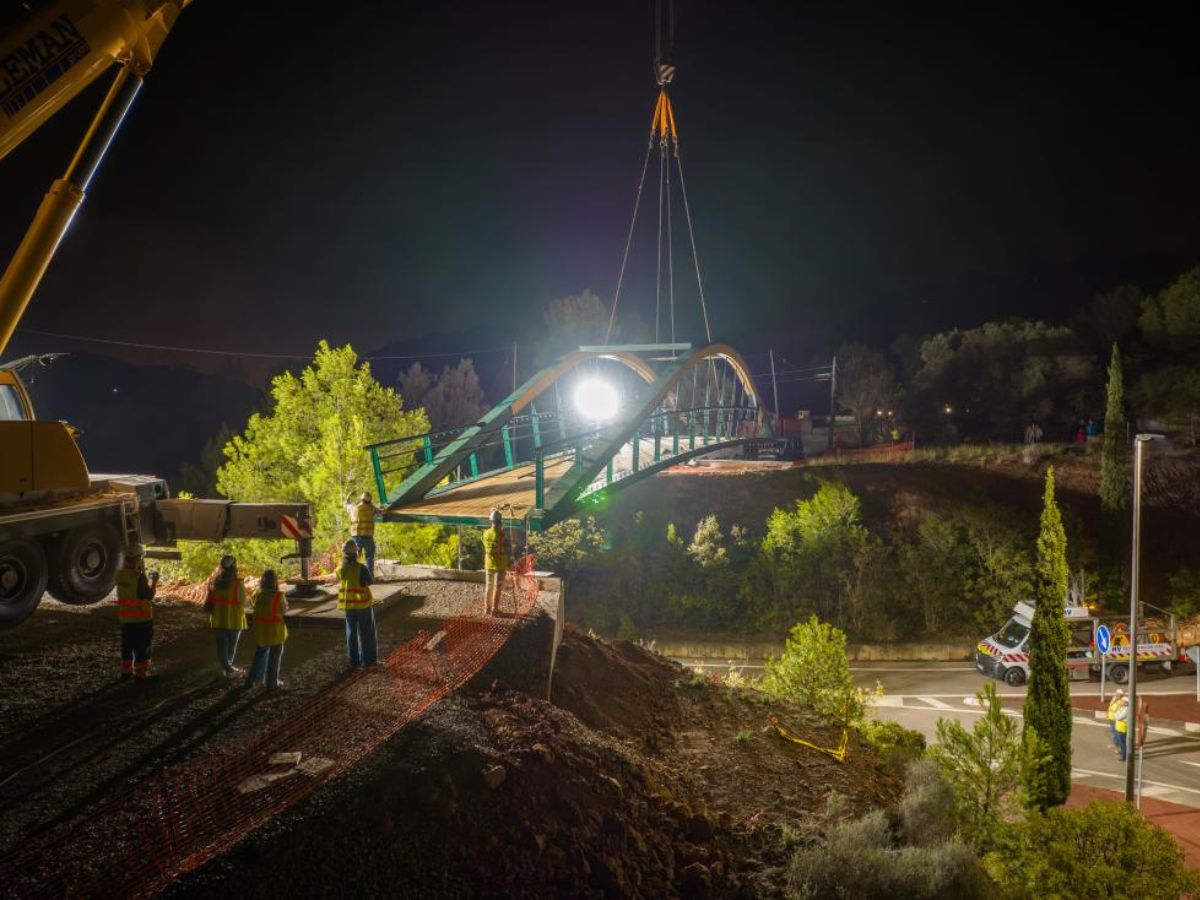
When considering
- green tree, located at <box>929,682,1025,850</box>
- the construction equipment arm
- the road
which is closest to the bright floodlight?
the road

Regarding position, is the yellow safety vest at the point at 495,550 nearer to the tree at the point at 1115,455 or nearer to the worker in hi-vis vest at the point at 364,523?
the worker in hi-vis vest at the point at 364,523

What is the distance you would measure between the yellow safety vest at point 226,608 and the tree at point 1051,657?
13946 mm

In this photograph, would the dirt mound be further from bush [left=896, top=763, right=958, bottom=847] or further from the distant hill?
the distant hill

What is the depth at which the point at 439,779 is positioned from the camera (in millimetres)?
6281

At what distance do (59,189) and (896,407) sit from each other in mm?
46791

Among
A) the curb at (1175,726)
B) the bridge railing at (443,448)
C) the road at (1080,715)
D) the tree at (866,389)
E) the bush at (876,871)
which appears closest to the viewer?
A: the bush at (876,871)

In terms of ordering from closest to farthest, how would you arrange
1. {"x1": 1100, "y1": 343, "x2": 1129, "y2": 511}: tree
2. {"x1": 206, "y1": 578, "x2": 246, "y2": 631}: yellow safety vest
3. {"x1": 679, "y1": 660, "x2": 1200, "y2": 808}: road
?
{"x1": 206, "y1": 578, "x2": 246, "y2": 631}: yellow safety vest < {"x1": 679, "y1": 660, "x2": 1200, "y2": 808}: road < {"x1": 1100, "y1": 343, "x2": 1129, "y2": 511}: tree

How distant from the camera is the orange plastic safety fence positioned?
4746 mm

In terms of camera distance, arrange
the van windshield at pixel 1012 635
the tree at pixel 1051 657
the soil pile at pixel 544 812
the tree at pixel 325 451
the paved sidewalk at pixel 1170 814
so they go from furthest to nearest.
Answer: the van windshield at pixel 1012 635
the tree at pixel 325 451
the tree at pixel 1051 657
the paved sidewalk at pixel 1170 814
the soil pile at pixel 544 812

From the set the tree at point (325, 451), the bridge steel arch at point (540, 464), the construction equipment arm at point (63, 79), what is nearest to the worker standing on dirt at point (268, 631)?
the bridge steel arch at point (540, 464)

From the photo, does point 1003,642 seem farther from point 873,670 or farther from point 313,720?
point 313,720

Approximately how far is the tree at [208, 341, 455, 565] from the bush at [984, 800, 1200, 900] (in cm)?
1465

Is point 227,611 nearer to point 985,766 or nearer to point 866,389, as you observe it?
point 985,766

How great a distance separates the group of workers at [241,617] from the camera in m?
7.73
